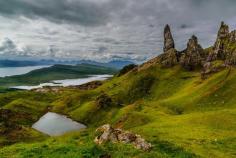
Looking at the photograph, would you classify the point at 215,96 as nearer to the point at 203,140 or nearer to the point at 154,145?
the point at 203,140

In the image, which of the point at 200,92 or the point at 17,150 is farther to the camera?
the point at 200,92

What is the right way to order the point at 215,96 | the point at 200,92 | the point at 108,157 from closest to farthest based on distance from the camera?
the point at 108,157 → the point at 215,96 → the point at 200,92

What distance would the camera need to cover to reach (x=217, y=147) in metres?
45.2

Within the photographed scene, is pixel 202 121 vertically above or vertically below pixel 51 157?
below

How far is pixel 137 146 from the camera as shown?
34438 mm

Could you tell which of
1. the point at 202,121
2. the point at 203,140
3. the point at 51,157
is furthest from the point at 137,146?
the point at 202,121

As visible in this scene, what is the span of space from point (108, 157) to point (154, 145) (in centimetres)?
618

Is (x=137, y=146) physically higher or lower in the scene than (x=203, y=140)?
higher

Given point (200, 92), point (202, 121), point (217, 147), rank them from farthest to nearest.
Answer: point (200, 92) → point (202, 121) → point (217, 147)

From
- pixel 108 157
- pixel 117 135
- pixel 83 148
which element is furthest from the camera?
pixel 117 135

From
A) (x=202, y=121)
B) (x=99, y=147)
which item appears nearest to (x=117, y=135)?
(x=99, y=147)

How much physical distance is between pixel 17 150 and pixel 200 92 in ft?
473

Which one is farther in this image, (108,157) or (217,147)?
(217,147)

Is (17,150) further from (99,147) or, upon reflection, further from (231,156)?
(231,156)
